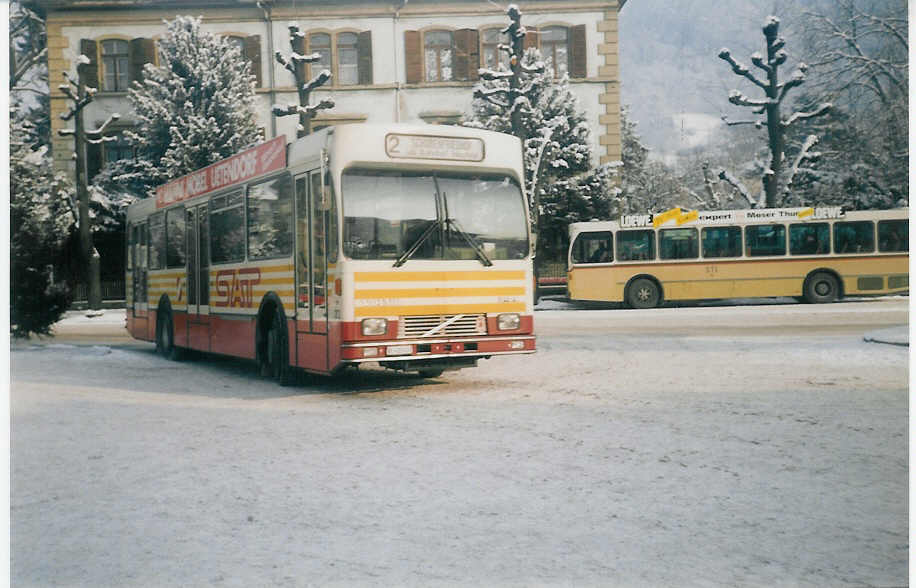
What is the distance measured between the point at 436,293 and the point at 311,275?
1305mm

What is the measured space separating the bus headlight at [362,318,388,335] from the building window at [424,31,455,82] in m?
4.46

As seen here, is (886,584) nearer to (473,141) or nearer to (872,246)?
(473,141)

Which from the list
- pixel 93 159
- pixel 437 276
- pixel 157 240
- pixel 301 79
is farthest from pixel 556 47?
pixel 157 240

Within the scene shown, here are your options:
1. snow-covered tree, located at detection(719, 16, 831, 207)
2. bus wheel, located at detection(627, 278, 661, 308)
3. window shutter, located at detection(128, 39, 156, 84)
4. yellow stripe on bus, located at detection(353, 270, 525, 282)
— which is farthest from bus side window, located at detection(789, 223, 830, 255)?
window shutter, located at detection(128, 39, 156, 84)

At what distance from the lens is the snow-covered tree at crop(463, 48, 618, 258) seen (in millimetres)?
14773

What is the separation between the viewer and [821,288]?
20359mm

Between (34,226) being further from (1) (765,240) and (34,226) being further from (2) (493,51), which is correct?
(1) (765,240)

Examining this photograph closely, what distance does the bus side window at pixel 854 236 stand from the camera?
11.8 m

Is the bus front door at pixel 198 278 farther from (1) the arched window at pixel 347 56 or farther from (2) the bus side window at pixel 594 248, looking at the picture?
(2) the bus side window at pixel 594 248

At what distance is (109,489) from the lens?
Result: 5.56 meters

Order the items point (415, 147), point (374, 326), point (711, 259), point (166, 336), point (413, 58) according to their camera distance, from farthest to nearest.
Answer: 1. point (711, 259)
2. point (166, 336)
3. point (413, 58)
4. point (415, 147)
5. point (374, 326)

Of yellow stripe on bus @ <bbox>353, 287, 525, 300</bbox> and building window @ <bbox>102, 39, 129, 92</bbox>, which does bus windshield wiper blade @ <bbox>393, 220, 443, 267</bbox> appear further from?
building window @ <bbox>102, 39, 129, 92</bbox>

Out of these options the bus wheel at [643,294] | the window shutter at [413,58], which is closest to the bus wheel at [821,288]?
the bus wheel at [643,294]

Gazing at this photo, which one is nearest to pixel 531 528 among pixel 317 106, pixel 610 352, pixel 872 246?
pixel 317 106
